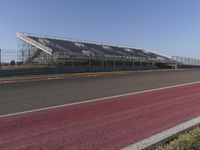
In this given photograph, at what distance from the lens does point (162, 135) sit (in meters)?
6.93

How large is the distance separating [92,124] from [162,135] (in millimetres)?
1757

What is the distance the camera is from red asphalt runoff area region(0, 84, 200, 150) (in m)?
6.45

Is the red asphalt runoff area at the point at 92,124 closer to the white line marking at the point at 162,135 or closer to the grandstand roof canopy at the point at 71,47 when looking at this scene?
the white line marking at the point at 162,135

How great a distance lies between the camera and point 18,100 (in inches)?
504

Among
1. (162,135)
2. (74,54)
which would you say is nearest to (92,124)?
(162,135)

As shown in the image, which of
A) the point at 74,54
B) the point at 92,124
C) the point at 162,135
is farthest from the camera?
the point at 74,54

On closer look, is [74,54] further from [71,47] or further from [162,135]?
[162,135]

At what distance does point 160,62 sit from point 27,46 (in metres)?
27.3

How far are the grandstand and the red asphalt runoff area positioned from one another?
4112 cm

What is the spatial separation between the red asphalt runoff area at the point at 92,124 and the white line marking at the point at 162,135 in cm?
20

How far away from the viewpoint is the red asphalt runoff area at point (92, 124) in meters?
6.45

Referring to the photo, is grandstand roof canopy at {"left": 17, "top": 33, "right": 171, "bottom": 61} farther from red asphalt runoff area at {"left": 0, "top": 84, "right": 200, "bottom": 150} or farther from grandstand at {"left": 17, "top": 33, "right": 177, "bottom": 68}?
red asphalt runoff area at {"left": 0, "top": 84, "right": 200, "bottom": 150}

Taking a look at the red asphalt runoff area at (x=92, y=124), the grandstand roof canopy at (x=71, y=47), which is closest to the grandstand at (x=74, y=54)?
the grandstand roof canopy at (x=71, y=47)

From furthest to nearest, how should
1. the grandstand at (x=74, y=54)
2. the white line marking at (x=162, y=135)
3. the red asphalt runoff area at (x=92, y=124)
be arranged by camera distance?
the grandstand at (x=74, y=54) → the red asphalt runoff area at (x=92, y=124) → the white line marking at (x=162, y=135)
